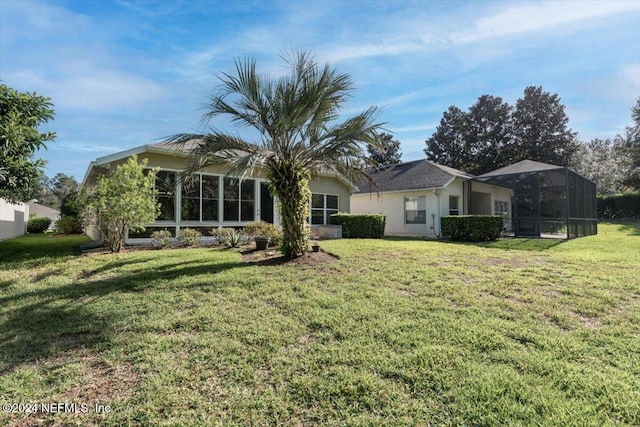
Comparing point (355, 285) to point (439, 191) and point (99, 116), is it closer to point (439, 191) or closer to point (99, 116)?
point (439, 191)

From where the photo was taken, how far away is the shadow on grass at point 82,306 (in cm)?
374

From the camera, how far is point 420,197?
17359 millimetres

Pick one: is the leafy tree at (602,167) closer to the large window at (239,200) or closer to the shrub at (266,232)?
the large window at (239,200)

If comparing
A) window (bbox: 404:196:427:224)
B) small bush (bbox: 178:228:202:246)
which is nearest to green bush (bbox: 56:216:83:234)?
small bush (bbox: 178:228:202:246)

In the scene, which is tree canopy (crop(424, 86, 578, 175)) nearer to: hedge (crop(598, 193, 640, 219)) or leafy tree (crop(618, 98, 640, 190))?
leafy tree (crop(618, 98, 640, 190))

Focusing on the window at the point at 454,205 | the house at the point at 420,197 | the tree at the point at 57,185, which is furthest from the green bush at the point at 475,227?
the tree at the point at 57,185

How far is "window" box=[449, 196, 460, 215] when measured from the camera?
57.7 feet

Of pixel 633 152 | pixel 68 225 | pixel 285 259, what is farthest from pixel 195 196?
pixel 633 152

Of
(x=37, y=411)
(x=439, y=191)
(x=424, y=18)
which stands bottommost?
(x=37, y=411)

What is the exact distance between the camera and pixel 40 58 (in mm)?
10508

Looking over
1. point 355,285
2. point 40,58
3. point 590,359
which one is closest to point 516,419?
point 590,359

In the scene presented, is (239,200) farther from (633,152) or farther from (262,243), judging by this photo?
(633,152)

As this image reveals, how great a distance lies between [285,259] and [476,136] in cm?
3499

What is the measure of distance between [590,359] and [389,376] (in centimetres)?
211
